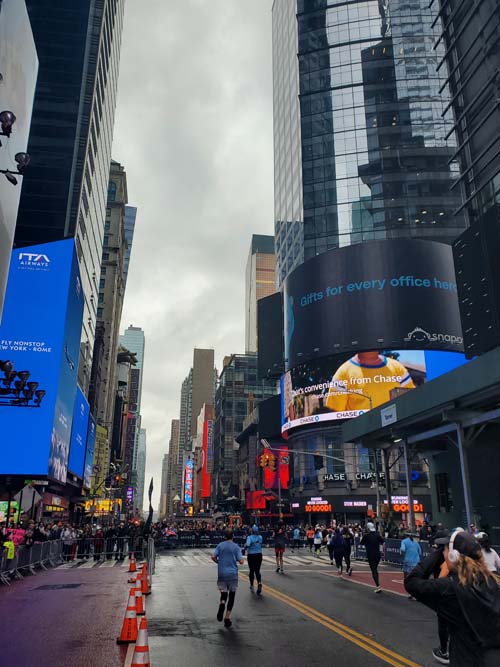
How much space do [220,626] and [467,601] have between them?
7.85 m

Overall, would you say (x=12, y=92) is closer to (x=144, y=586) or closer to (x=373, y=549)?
(x=144, y=586)

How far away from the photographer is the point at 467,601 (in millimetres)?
3631

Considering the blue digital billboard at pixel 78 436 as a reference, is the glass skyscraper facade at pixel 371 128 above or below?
above

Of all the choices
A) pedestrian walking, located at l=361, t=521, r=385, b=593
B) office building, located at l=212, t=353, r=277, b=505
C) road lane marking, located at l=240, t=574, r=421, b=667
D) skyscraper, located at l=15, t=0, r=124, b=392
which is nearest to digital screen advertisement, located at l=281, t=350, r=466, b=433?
skyscraper, located at l=15, t=0, r=124, b=392

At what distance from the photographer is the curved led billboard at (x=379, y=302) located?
62688mm

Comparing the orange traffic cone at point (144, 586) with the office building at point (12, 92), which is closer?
the orange traffic cone at point (144, 586)

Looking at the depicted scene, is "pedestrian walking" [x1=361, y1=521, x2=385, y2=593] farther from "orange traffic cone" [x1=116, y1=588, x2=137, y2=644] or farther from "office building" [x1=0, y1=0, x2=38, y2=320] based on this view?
"office building" [x1=0, y1=0, x2=38, y2=320]

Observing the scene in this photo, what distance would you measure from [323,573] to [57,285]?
32.1 m

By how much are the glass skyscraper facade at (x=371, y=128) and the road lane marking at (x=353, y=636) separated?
79439 millimetres

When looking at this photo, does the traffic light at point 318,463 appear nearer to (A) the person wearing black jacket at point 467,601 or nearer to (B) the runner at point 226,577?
(B) the runner at point 226,577

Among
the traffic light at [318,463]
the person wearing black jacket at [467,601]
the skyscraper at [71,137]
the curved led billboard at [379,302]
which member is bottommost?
the person wearing black jacket at [467,601]

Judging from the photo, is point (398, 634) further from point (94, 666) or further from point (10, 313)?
point (10, 313)

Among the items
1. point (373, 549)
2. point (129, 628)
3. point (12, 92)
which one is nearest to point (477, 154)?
point (12, 92)

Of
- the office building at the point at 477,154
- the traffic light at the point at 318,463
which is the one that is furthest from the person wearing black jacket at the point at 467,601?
the traffic light at the point at 318,463
